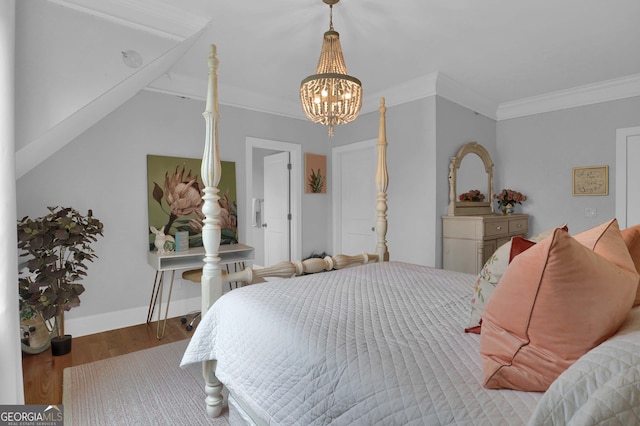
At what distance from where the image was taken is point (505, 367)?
82cm

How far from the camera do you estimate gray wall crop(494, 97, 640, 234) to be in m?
3.68

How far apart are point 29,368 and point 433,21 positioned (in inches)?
147

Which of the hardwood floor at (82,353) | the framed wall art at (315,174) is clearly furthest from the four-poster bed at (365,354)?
the framed wall art at (315,174)

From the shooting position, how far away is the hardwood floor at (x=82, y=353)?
2.08 m

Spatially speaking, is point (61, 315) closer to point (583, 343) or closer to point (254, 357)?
point (254, 357)

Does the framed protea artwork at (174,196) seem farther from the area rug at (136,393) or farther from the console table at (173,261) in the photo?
the area rug at (136,393)

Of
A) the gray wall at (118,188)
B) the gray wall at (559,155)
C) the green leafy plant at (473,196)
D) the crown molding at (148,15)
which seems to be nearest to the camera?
the crown molding at (148,15)

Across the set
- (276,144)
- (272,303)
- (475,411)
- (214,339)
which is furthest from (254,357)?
(276,144)

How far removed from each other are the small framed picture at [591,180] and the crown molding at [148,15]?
4.11 metres

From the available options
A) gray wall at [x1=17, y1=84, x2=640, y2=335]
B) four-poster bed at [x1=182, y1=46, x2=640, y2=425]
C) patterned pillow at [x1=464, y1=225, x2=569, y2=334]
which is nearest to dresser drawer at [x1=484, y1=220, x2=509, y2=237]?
gray wall at [x1=17, y1=84, x2=640, y2=335]

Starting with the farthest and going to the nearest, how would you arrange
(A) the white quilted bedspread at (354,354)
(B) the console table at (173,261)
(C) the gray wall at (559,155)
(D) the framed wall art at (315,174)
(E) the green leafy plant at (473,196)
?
(D) the framed wall art at (315,174), (E) the green leafy plant at (473,196), (C) the gray wall at (559,155), (B) the console table at (173,261), (A) the white quilted bedspread at (354,354)

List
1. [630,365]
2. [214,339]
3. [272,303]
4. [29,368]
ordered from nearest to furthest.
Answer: [630,365] < [272,303] < [214,339] < [29,368]

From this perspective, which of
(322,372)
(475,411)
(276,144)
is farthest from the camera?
(276,144)

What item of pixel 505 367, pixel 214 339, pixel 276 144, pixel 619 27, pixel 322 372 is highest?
pixel 619 27
